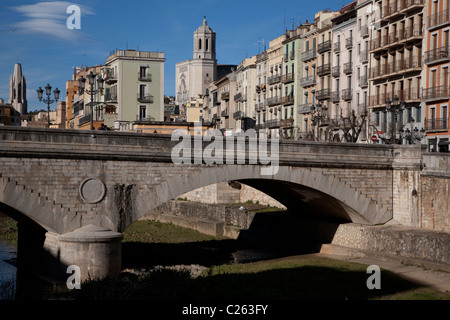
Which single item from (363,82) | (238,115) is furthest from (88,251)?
(238,115)

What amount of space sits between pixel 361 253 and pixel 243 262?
232 inches

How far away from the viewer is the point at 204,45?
561ft

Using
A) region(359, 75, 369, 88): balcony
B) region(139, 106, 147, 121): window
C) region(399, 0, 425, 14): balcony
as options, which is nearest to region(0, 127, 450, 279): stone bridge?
region(399, 0, 425, 14): balcony

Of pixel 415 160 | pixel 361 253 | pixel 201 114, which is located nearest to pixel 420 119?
pixel 415 160

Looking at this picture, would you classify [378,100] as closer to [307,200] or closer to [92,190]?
[307,200]

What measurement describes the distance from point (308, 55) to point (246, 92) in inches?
701

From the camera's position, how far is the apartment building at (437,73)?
45562 millimetres

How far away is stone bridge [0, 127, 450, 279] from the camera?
82.5ft

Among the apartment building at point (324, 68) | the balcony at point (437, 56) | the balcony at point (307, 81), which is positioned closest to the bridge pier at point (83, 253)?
the balcony at point (437, 56)

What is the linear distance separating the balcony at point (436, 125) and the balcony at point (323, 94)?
14969mm

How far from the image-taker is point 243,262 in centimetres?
3409

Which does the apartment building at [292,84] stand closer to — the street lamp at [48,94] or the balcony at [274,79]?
the balcony at [274,79]

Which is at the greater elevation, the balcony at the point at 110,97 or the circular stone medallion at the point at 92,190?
the balcony at the point at 110,97

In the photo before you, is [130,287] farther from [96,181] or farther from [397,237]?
[397,237]
